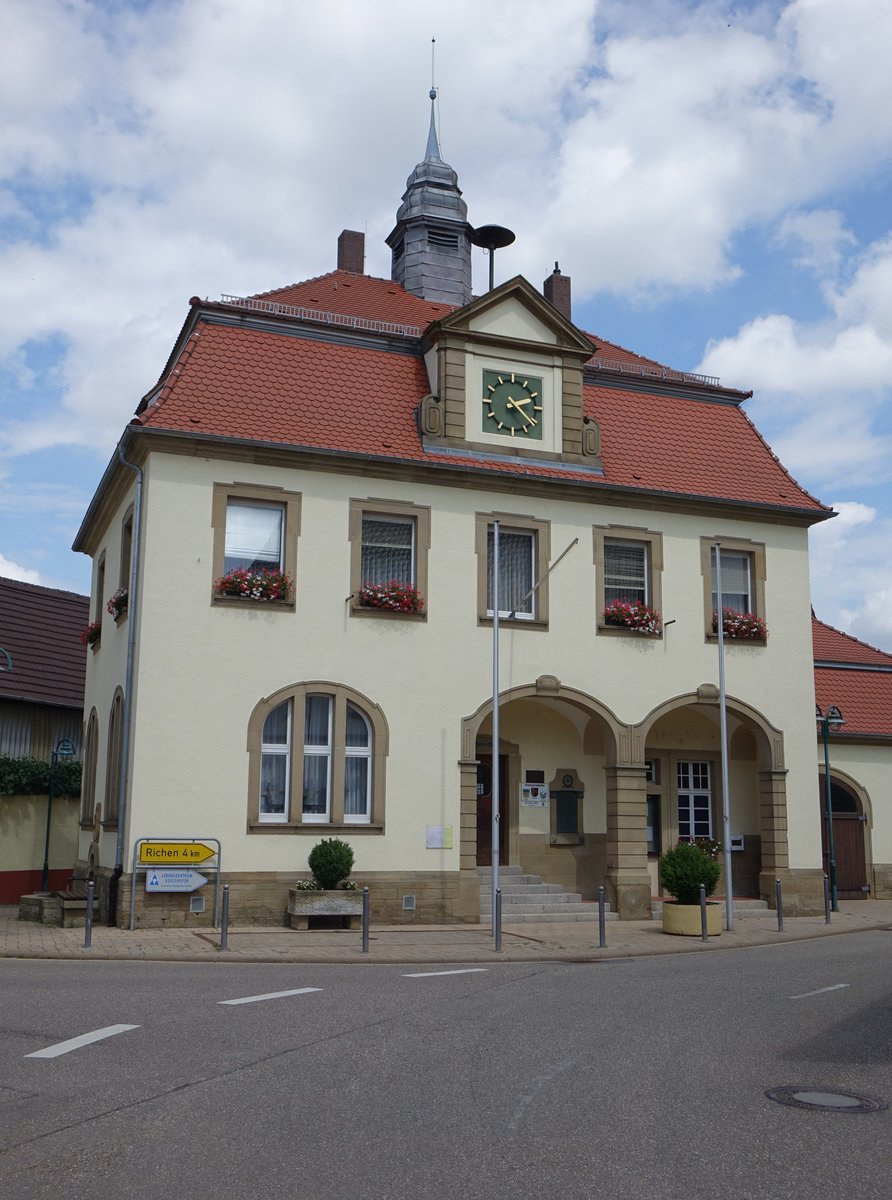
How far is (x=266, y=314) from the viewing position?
23.0 metres

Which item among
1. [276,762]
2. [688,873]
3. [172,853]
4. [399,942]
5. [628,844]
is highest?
[276,762]

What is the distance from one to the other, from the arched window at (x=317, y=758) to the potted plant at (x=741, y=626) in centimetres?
701

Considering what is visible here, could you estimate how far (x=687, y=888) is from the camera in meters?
20.7

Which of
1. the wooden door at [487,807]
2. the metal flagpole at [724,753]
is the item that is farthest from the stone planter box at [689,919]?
the wooden door at [487,807]

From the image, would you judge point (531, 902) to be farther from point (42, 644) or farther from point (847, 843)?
point (42, 644)

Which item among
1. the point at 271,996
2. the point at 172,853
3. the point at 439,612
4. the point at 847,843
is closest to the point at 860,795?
the point at 847,843

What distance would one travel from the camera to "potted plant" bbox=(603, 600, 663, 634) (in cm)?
2369

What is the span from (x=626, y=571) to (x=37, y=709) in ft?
44.3

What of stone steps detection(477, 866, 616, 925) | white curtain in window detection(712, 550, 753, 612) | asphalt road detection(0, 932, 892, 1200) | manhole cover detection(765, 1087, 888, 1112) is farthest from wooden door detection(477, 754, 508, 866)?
manhole cover detection(765, 1087, 888, 1112)

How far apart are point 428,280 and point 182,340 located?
31.3ft

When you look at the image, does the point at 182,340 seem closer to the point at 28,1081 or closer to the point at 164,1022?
the point at 164,1022

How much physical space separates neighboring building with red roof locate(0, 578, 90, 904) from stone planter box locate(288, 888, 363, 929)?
8.84 meters

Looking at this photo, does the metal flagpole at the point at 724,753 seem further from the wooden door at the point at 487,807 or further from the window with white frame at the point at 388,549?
the window with white frame at the point at 388,549

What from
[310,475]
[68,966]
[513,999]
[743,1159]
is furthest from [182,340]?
[743,1159]
